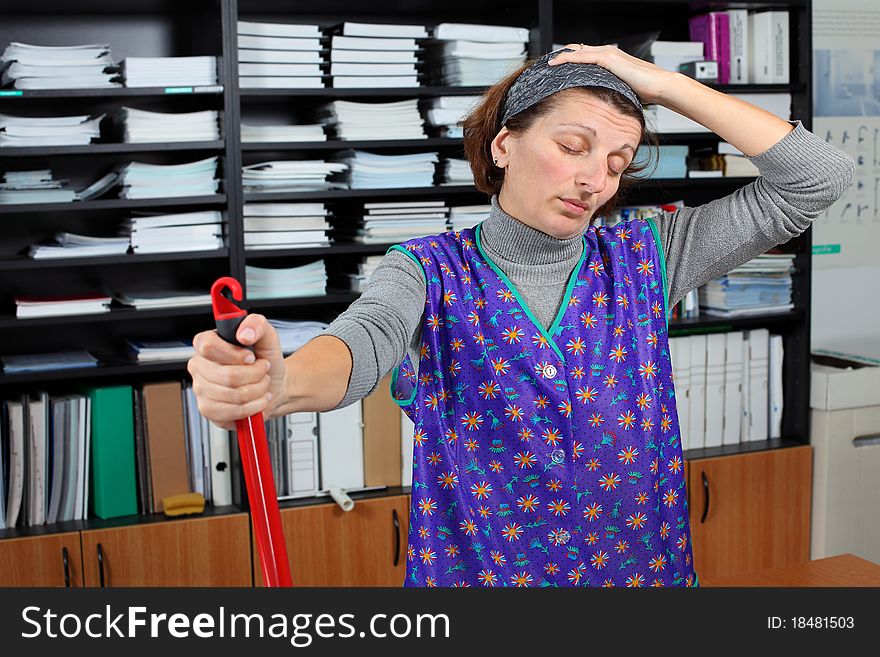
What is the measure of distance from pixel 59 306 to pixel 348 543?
1.00 meters

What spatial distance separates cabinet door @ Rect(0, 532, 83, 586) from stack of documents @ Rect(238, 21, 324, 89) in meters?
1.28

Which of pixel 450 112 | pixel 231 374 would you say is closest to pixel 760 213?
pixel 231 374

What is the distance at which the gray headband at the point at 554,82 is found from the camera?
1.37 metres

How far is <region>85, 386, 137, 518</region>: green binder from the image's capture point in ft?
8.86

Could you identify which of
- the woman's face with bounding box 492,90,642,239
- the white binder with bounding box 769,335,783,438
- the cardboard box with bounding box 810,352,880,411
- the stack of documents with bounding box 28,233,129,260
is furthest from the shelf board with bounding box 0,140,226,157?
the cardboard box with bounding box 810,352,880,411

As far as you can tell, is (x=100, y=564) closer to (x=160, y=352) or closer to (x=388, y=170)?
(x=160, y=352)

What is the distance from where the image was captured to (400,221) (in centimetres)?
291

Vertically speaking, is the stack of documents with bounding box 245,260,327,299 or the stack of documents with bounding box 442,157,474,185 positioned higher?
the stack of documents with bounding box 442,157,474,185

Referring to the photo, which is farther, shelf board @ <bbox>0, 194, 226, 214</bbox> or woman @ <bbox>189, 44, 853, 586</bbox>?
shelf board @ <bbox>0, 194, 226, 214</bbox>

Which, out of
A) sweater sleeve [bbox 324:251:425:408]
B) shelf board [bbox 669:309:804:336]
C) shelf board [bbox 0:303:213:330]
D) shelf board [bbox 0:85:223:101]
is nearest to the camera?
sweater sleeve [bbox 324:251:425:408]

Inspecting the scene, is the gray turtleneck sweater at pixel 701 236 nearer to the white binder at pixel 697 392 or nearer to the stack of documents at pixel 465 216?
the stack of documents at pixel 465 216

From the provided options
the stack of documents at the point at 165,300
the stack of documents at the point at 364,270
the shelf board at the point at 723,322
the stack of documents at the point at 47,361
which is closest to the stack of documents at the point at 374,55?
the stack of documents at the point at 364,270

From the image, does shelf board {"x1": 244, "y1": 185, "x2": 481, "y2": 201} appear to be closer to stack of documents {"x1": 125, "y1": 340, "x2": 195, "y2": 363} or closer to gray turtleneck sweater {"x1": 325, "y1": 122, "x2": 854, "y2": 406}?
stack of documents {"x1": 125, "y1": 340, "x2": 195, "y2": 363}

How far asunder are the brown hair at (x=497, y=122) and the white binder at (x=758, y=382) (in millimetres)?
1822
